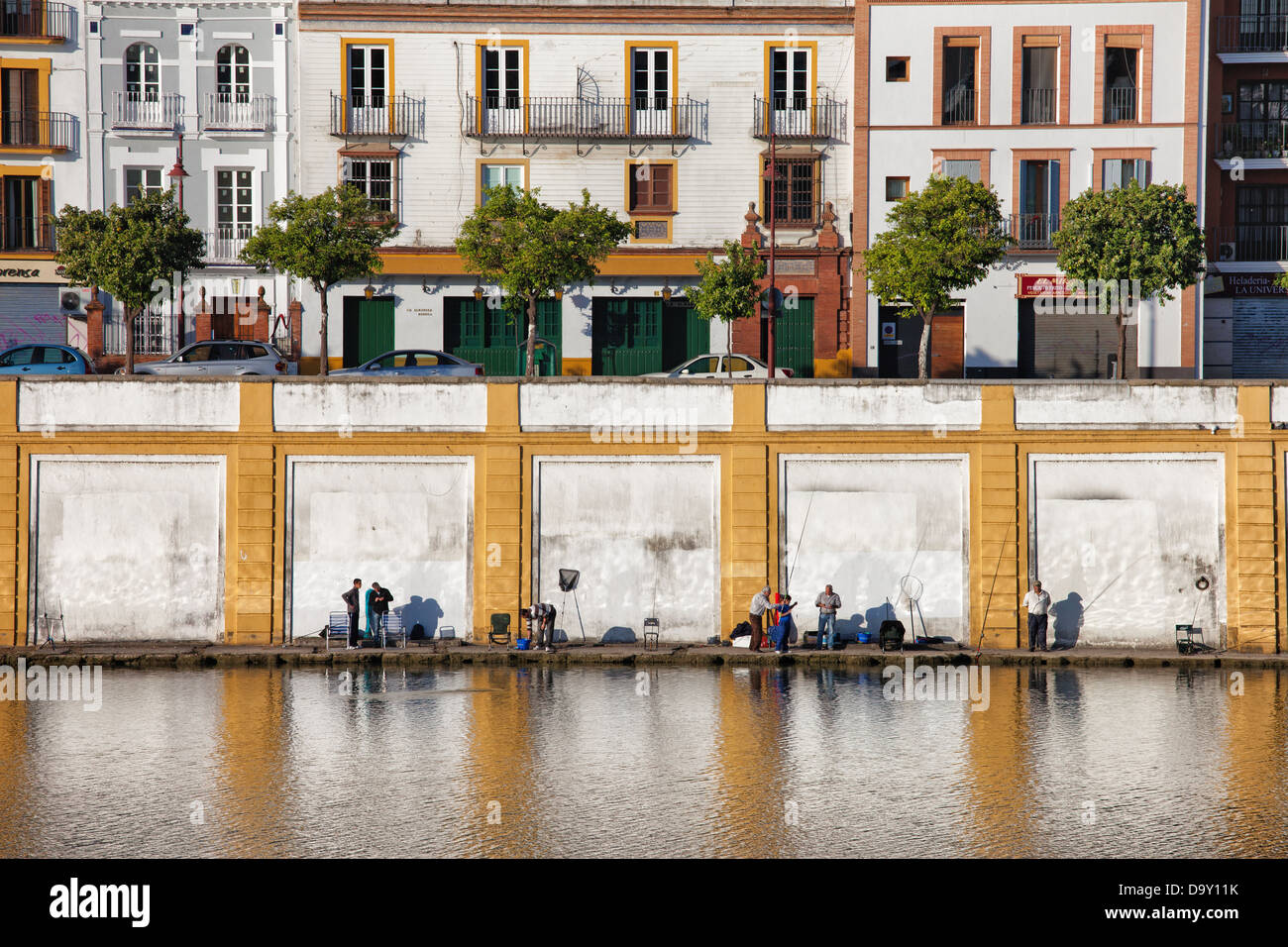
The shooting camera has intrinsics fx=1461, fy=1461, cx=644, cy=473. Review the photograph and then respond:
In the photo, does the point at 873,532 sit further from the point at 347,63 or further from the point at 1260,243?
the point at 347,63

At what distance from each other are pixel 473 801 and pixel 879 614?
48.5 feet

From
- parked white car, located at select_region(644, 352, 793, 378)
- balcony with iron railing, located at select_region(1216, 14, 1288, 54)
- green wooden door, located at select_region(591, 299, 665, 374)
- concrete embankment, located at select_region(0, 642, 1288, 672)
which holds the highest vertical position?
balcony with iron railing, located at select_region(1216, 14, 1288, 54)

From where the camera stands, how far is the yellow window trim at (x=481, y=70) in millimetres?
46406

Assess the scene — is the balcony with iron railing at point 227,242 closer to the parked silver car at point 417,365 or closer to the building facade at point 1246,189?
the parked silver car at point 417,365

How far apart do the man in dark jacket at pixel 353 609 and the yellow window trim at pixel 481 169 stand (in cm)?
1898

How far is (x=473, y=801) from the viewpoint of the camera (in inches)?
742

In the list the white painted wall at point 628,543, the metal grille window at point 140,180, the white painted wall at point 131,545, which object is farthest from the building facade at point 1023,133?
the metal grille window at point 140,180

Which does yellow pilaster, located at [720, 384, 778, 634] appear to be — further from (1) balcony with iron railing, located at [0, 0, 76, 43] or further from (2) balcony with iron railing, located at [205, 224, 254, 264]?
(1) balcony with iron railing, located at [0, 0, 76, 43]

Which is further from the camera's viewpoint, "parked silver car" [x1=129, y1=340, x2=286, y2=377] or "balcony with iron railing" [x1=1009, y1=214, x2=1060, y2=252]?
"balcony with iron railing" [x1=1009, y1=214, x2=1060, y2=252]

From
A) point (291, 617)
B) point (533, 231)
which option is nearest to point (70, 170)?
point (533, 231)

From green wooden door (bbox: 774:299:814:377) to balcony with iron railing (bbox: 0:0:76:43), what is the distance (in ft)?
80.8

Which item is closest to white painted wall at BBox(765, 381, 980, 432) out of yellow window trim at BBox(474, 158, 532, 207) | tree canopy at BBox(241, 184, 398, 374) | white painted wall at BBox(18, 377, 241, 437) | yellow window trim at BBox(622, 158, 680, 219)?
white painted wall at BBox(18, 377, 241, 437)

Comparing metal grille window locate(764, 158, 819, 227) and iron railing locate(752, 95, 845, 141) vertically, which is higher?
iron railing locate(752, 95, 845, 141)

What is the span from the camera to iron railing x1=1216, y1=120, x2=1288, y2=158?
47.7 metres
